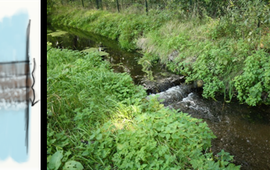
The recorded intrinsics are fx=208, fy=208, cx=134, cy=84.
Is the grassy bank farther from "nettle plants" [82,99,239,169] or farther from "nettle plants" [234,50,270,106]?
"nettle plants" [82,99,239,169]

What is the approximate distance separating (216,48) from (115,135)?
3.63 m

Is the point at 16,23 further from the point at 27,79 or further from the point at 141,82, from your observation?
the point at 141,82

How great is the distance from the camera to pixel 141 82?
202 inches

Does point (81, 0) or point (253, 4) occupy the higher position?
point (81, 0)

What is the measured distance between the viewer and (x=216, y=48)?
4957 millimetres

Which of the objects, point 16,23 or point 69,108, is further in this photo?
point 69,108

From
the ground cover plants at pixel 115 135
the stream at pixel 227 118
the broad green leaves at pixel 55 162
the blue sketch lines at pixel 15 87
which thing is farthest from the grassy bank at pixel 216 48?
the blue sketch lines at pixel 15 87

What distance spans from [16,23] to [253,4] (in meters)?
4.98

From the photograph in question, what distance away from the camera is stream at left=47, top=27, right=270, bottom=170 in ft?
9.54

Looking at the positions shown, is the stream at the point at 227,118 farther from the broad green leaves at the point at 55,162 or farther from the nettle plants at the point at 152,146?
the broad green leaves at the point at 55,162

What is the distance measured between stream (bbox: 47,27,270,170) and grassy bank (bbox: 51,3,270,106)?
0.23 metres

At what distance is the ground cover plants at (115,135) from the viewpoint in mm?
2109

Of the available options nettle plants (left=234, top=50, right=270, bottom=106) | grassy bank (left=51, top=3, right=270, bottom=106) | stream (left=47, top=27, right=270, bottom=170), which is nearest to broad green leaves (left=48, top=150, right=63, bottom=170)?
stream (left=47, top=27, right=270, bottom=170)

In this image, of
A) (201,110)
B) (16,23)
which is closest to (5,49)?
(16,23)
